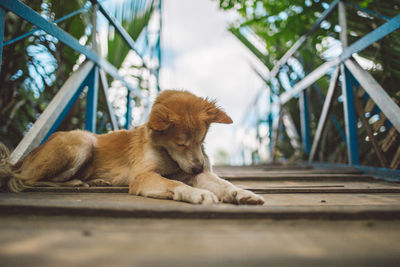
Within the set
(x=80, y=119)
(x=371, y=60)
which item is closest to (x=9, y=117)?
(x=80, y=119)

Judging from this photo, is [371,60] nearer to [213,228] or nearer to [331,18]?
[331,18]

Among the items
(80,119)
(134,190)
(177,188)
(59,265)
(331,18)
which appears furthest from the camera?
(80,119)

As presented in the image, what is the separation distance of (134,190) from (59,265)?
1241 mm

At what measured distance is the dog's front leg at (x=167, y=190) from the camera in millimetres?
1550

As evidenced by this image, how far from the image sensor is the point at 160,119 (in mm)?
2289

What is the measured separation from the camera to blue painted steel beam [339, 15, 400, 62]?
2628 millimetres

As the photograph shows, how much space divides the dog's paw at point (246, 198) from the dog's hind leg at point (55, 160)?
166 cm

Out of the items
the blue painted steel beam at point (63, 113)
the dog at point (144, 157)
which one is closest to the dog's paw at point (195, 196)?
the dog at point (144, 157)

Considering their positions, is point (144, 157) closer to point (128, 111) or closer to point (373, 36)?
point (373, 36)

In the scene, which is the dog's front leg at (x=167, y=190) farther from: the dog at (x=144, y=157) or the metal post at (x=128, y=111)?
the metal post at (x=128, y=111)

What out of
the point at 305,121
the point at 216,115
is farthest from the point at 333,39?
the point at 216,115

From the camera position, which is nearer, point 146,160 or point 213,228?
point 213,228

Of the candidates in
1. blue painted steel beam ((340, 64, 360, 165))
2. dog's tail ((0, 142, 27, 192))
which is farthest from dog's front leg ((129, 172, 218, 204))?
blue painted steel beam ((340, 64, 360, 165))

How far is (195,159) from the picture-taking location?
2.32m
